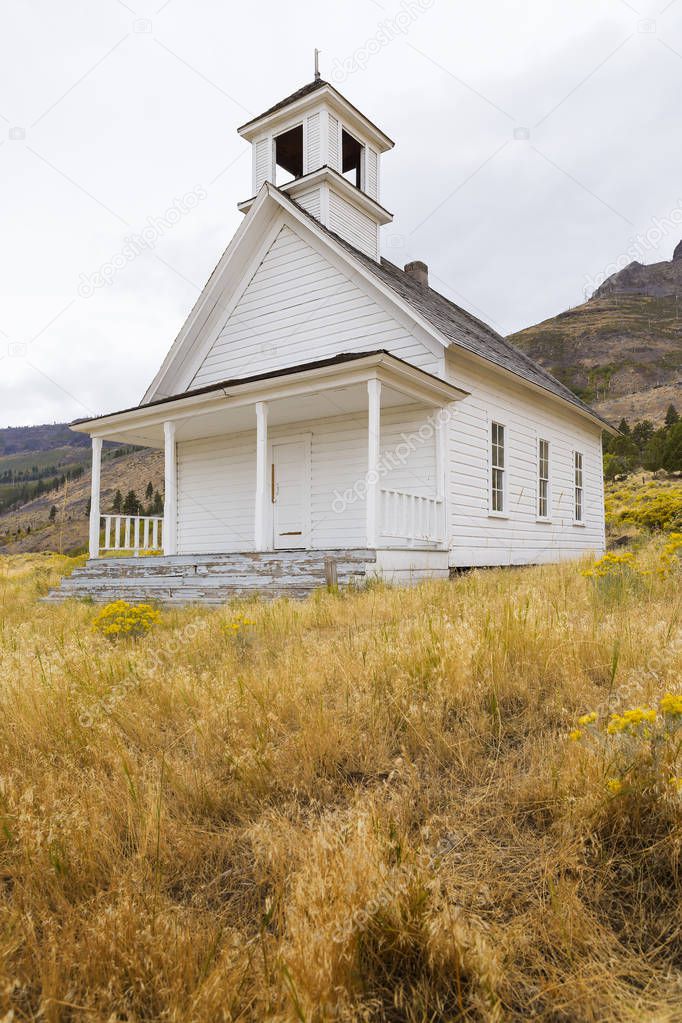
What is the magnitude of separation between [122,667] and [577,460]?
1629 centimetres

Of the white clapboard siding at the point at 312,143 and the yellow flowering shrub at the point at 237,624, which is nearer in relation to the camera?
the yellow flowering shrub at the point at 237,624

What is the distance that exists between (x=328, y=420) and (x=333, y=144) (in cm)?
683

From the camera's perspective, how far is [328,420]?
542 inches

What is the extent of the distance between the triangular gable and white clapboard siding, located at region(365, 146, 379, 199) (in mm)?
3070

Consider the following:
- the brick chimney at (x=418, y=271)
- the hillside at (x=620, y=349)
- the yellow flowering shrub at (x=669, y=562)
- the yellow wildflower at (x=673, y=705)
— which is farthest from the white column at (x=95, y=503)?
the hillside at (x=620, y=349)

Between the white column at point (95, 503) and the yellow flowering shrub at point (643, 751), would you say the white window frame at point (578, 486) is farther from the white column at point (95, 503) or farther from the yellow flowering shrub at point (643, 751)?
the yellow flowering shrub at point (643, 751)

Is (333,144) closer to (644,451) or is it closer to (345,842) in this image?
(345,842)

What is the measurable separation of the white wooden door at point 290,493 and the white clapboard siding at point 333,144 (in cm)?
668

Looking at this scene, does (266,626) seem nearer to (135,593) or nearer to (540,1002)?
(540,1002)

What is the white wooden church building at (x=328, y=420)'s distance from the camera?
35.9 ft

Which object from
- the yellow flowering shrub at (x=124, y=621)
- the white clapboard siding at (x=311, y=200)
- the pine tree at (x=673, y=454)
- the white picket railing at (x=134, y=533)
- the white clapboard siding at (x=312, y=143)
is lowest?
the yellow flowering shrub at (x=124, y=621)

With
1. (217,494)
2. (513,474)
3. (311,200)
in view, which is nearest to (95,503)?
(217,494)

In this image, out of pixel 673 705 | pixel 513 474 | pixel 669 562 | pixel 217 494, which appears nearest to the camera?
pixel 673 705

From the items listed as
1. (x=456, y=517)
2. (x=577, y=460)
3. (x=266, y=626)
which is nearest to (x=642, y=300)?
(x=577, y=460)
